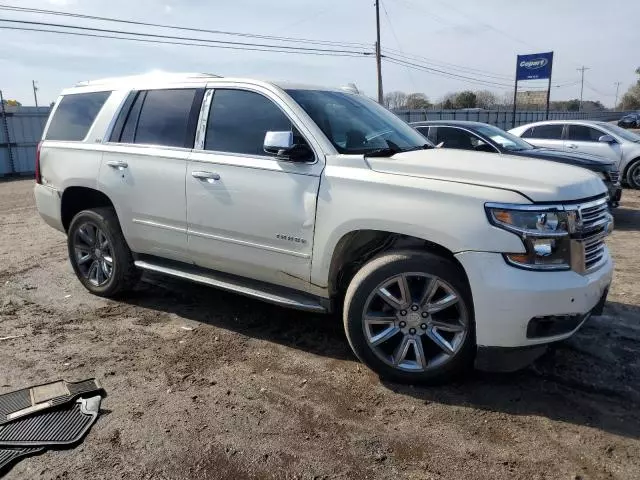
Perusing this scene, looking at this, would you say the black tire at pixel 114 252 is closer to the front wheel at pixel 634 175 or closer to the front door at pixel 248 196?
the front door at pixel 248 196

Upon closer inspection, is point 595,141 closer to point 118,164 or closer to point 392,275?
point 392,275

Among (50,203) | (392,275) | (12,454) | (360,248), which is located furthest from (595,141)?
(12,454)

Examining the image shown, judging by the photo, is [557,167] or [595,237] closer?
[595,237]

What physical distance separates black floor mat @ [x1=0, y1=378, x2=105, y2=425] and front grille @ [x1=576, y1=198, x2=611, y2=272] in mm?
3122

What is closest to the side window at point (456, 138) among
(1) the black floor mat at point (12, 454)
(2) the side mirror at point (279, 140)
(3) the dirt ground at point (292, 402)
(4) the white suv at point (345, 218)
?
(3) the dirt ground at point (292, 402)

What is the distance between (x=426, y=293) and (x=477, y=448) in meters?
0.94

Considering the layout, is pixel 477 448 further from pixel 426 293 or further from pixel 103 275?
pixel 103 275

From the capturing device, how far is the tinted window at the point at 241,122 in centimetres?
408

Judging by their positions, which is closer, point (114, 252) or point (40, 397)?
point (40, 397)

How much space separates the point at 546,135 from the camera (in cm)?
1274

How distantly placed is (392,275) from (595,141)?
11049mm

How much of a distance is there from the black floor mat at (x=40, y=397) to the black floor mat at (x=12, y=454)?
1.00ft

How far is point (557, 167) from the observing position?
375cm

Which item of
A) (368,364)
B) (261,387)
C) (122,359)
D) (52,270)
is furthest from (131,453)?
(52,270)
